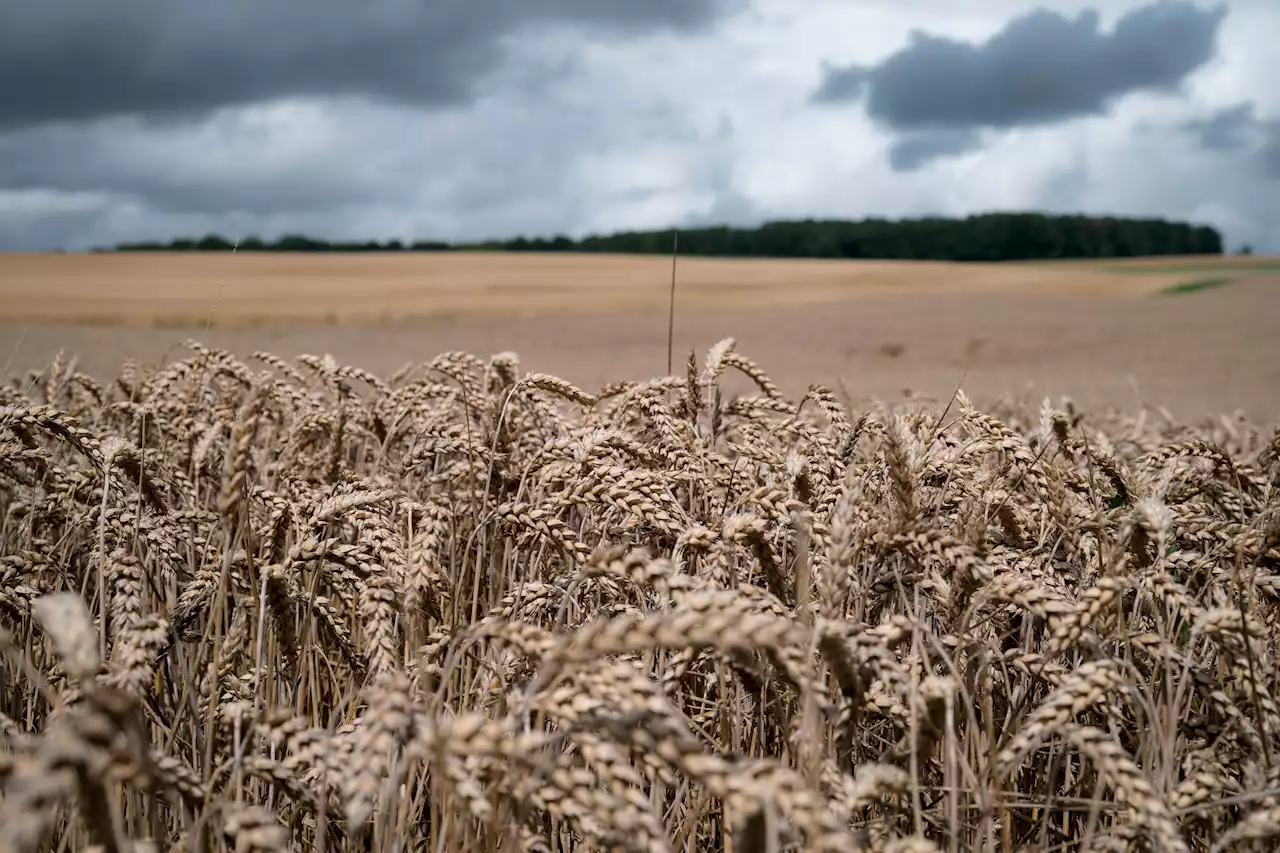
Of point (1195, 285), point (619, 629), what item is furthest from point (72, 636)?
point (1195, 285)

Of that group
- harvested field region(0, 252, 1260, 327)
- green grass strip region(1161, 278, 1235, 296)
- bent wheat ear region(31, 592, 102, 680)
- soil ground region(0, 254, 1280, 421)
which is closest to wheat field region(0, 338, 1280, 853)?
bent wheat ear region(31, 592, 102, 680)

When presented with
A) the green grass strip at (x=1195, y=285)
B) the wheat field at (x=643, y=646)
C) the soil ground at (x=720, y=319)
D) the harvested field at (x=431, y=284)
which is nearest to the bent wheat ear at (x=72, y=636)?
the wheat field at (x=643, y=646)

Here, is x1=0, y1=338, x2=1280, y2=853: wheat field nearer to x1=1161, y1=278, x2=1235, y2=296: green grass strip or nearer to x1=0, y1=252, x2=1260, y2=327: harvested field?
x1=0, y1=252, x2=1260, y2=327: harvested field

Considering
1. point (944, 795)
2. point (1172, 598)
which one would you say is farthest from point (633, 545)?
point (1172, 598)

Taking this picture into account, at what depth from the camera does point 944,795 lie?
1672 millimetres

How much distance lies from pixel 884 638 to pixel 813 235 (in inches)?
3268

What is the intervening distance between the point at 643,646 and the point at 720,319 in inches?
1217

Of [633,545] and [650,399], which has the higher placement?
[650,399]

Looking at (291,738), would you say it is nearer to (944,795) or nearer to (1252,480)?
(944,795)

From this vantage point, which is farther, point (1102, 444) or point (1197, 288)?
point (1197, 288)

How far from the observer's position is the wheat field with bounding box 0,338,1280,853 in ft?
3.44

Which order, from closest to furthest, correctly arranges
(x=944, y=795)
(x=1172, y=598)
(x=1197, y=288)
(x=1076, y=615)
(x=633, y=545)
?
1. (x=1076, y=615)
2. (x=1172, y=598)
3. (x=944, y=795)
4. (x=633, y=545)
5. (x=1197, y=288)

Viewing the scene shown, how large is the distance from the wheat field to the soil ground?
176 inches

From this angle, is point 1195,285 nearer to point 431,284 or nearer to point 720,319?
point 720,319
